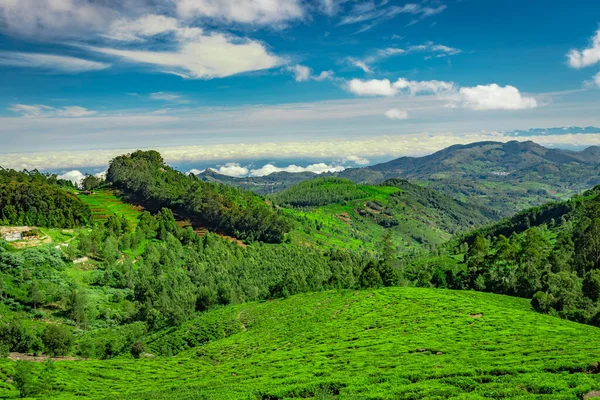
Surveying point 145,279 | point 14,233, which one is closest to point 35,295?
point 145,279

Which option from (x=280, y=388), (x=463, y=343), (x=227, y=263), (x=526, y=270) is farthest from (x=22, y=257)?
(x=526, y=270)

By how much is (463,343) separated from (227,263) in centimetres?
13055

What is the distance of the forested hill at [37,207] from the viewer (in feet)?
527

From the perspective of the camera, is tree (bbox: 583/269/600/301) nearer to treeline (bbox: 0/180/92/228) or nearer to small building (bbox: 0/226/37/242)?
small building (bbox: 0/226/37/242)

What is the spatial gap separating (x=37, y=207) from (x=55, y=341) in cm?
11303

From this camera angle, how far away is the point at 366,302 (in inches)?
3824

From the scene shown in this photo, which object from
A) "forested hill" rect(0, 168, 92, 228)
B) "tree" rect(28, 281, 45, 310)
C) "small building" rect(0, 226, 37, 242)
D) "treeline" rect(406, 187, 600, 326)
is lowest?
"treeline" rect(406, 187, 600, 326)

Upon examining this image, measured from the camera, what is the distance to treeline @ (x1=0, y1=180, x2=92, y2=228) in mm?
160500

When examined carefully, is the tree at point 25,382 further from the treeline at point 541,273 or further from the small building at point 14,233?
the small building at point 14,233

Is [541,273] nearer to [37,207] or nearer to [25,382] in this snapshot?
[25,382]

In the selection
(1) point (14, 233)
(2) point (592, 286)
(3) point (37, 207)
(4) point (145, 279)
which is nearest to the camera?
(2) point (592, 286)

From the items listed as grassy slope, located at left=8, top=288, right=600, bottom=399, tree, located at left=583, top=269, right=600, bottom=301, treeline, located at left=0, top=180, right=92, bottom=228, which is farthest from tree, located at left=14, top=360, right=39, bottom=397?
treeline, located at left=0, top=180, right=92, bottom=228

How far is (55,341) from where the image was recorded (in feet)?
274

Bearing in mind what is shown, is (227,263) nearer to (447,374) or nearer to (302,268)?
(302,268)
